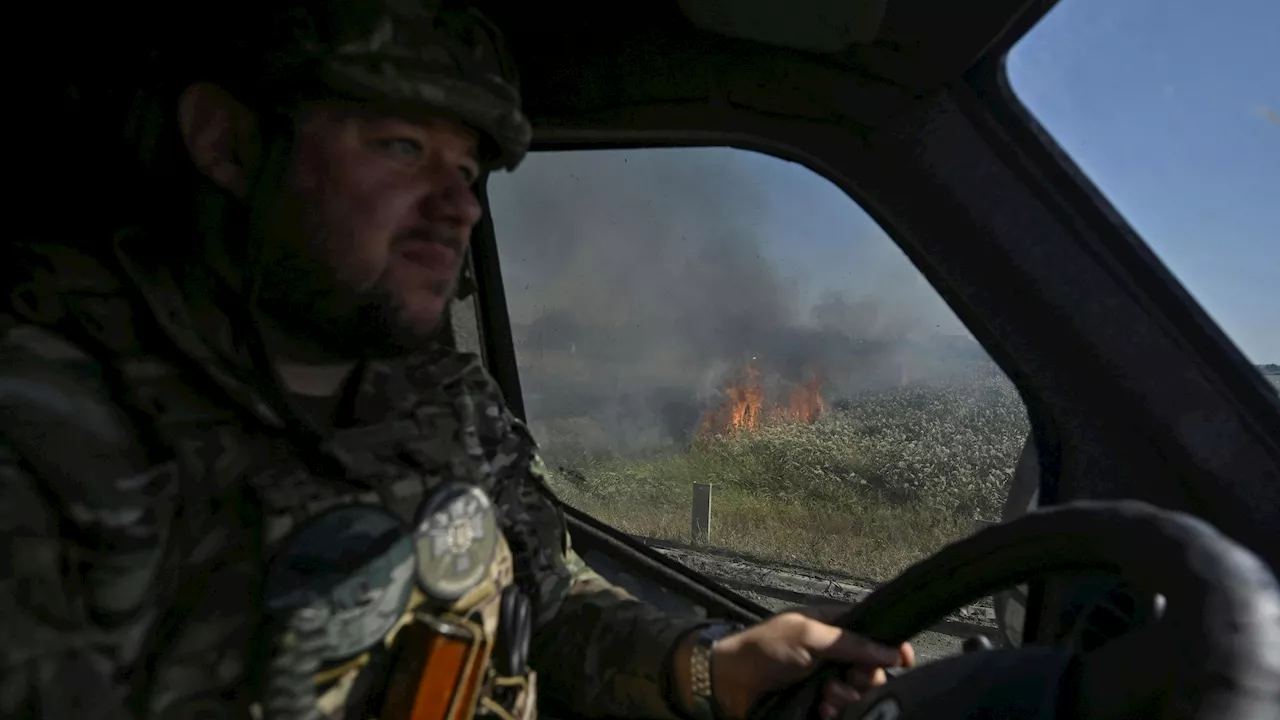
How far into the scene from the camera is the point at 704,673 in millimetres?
1358

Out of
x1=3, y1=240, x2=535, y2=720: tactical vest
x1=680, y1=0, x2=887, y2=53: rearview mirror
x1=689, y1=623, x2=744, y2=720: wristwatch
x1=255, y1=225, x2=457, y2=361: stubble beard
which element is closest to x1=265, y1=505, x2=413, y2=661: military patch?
x1=3, y1=240, x2=535, y2=720: tactical vest

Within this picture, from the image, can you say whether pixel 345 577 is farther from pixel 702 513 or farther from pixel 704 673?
pixel 702 513

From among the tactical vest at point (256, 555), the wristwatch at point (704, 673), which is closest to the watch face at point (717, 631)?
the wristwatch at point (704, 673)

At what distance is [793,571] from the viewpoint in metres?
1.93

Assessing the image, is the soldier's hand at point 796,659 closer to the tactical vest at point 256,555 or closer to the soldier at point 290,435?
the soldier at point 290,435

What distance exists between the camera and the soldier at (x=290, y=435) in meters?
1.06

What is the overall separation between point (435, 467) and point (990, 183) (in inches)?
36.6

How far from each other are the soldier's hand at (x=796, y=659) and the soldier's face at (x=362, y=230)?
26.4 inches

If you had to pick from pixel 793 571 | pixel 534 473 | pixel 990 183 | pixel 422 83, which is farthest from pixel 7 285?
pixel 793 571

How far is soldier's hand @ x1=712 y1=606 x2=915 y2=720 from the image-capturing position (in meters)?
1.10

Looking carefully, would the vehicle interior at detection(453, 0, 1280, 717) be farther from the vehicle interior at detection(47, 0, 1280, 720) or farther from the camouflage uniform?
the camouflage uniform

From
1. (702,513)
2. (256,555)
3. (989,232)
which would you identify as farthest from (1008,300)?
(256,555)

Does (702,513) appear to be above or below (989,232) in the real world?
below

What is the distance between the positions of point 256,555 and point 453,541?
29 cm
